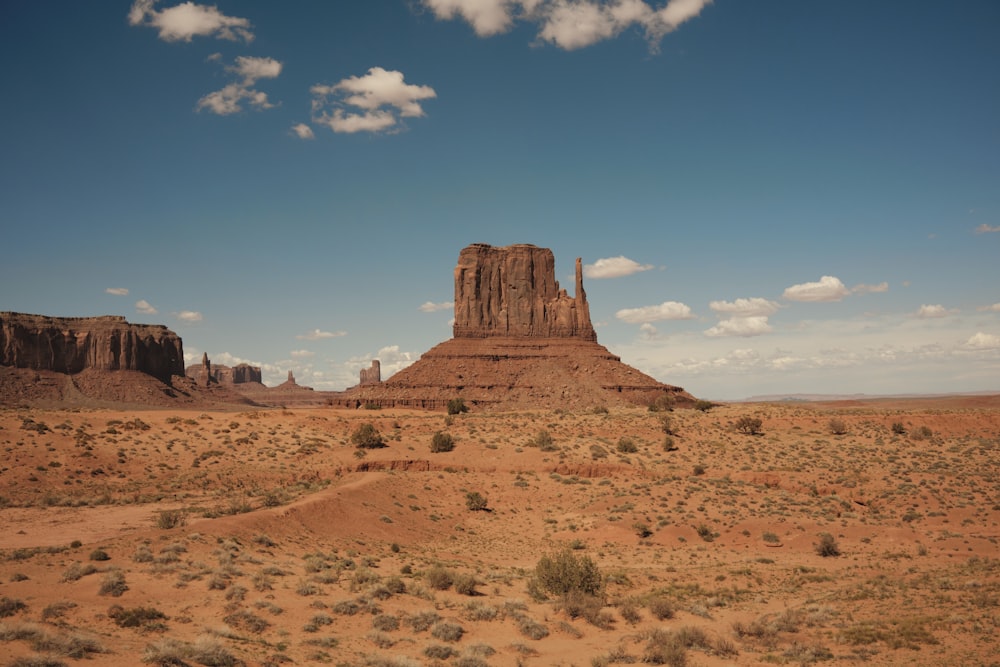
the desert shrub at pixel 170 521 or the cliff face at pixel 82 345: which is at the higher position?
the cliff face at pixel 82 345

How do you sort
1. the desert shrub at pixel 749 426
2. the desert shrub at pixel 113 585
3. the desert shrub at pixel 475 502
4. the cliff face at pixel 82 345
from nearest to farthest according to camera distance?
the desert shrub at pixel 113 585 → the desert shrub at pixel 475 502 → the desert shrub at pixel 749 426 → the cliff face at pixel 82 345

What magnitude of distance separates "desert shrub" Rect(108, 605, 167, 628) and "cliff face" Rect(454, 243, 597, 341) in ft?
333

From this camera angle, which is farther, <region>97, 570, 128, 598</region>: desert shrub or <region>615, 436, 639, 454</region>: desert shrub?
<region>615, 436, 639, 454</region>: desert shrub

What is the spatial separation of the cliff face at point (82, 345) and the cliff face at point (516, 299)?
201 feet

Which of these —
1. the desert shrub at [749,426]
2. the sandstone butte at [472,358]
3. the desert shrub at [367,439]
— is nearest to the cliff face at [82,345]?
the sandstone butte at [472,358]

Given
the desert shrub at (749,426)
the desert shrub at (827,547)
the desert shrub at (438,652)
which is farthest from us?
the desert shrub at (749,426)

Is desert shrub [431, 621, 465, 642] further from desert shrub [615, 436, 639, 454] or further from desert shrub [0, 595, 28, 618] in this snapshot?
desert shrub [615, 436, 639, 454]

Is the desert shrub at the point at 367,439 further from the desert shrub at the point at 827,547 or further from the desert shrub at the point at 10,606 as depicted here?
the desert shrub at the point at 10,606

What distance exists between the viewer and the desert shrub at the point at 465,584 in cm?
2097

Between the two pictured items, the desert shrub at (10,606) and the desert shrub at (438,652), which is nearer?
the desert shrub at (10,606)

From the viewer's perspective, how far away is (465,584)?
68.7 ft

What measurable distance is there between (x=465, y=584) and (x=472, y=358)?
277ft

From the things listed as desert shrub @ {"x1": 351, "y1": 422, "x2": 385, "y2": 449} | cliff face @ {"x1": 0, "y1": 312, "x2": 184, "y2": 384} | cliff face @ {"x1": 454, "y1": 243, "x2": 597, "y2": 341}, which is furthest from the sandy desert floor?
cliff face @ {"x1": 0, "y1": 312, "x2": 184, "y2": 384}

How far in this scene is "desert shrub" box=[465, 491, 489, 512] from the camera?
3644 centimetres
